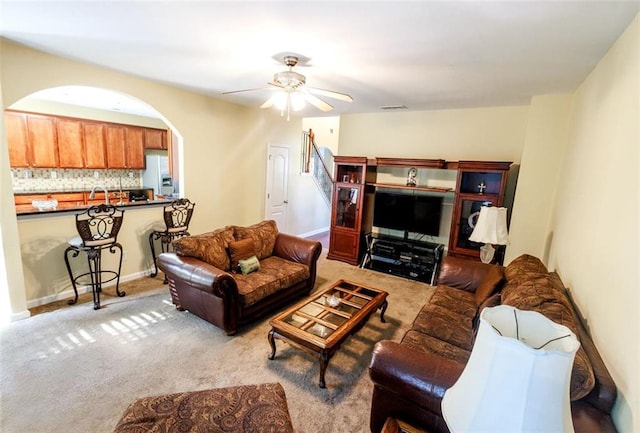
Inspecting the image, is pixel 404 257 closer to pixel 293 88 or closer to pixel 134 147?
pixel 293 88

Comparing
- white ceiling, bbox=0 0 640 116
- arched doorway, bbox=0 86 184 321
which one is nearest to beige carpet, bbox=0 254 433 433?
arched doorway, bbox=0 86 184 321

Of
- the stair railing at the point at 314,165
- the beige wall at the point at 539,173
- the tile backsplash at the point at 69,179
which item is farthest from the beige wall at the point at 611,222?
the tile backsplash at the point at 69,179

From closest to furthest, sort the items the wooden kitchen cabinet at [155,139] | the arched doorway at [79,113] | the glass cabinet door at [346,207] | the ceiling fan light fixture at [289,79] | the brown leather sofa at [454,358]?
1. the brown leather sofa at [454,358]
2. the ceiling fan light fixture at [289,79]
3. the arched doorway at [79,113]
4. the glass cabinet door at [346,207]
5. the wooden kitchen cabinet at [155,139]

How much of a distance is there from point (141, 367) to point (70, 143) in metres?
5.16

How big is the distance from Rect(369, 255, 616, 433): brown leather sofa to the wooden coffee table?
19.4 inches

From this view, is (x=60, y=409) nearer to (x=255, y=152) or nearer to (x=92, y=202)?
(x=255, y=152)

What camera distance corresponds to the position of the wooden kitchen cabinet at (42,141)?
16.7 ft

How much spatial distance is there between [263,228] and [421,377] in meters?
2.87

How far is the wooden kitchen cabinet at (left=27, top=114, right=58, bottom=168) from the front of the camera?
5078 mm

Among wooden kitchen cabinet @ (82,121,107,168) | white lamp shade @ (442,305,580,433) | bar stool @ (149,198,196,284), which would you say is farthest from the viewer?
wooden kitchen cabinet @ (82,121,107,168)

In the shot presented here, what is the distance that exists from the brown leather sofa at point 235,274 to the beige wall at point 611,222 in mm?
2563

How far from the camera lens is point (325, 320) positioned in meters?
2.62

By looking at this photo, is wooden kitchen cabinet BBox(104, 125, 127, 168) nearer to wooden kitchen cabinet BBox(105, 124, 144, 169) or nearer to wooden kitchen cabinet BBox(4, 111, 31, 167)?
wooden kitchen cabinet BBox(105, 124, 144, 169)

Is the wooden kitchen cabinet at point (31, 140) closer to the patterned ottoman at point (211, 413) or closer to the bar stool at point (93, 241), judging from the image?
the bar stool at point (93, 241)
